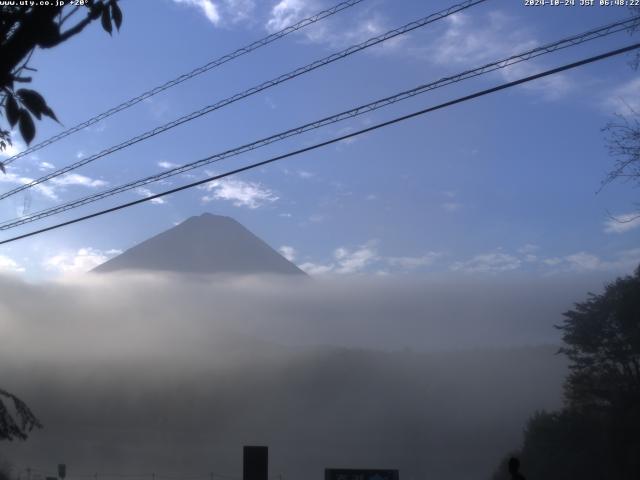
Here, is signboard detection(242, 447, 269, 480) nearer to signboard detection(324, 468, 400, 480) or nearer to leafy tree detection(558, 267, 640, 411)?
signboard detection(324, 468, 400, 480)

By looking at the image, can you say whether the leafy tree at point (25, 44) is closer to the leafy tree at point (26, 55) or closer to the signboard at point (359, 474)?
the leafy tree at point (26, 55)

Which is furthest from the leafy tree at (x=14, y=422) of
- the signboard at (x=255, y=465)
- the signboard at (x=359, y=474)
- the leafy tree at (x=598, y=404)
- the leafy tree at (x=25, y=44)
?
the leafy tree at (x=598, y=404)

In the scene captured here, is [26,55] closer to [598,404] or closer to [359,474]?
[359,474]

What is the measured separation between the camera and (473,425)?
14625 centimetres

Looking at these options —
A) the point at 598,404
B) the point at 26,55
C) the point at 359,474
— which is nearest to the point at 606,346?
the point at 598,404

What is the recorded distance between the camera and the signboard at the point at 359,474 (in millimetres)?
19619

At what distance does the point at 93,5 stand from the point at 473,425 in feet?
490

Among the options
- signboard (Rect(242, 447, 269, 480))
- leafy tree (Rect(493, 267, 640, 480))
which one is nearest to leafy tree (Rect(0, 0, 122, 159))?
signboard (Rect(242, 447, 269, 480))

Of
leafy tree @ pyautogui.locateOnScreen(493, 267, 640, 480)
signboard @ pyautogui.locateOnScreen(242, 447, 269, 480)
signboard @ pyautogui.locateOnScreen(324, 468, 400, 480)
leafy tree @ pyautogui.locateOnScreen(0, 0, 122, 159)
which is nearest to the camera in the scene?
leafy tree @ pyautogui.locateOnScreen(0, 0, 122, 159)

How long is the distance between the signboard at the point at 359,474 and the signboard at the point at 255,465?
9.05 feet

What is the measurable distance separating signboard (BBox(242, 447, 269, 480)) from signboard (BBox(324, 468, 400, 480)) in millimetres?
2759

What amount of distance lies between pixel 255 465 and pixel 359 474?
11.5ft

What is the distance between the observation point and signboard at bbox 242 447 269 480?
690 inches

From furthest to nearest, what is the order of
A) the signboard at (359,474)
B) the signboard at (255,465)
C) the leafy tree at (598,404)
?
the leafy tree at (598,404) → the signboard at (359,474) → the signboard at (255,465)
